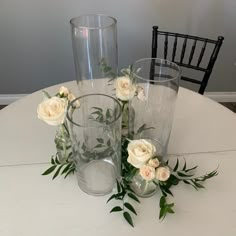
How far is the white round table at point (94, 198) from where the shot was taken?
0.90 m

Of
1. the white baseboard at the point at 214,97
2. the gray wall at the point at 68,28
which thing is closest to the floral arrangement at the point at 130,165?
the gray wall at the point at 68,28

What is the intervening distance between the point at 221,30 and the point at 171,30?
0.36 meters

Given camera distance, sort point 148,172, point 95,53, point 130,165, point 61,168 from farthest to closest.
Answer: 1. point 95,53
2. point 61,168
3. point 130,165
4. point 148,172

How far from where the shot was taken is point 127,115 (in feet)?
3.44

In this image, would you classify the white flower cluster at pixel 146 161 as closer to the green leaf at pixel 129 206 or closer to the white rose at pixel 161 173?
the white rose at pixel 161 173

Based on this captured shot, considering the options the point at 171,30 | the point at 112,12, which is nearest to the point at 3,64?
the point at 112,12

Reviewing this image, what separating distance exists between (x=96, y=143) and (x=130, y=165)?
12cm

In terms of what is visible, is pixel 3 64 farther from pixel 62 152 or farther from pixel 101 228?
pixel 101 228

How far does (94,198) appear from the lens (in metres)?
0.97

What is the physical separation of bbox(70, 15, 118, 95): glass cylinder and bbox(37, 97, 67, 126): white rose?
1.00 ft

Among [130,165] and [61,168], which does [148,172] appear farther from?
[61,168]

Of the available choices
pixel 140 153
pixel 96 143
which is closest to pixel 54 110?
pixel 96 143

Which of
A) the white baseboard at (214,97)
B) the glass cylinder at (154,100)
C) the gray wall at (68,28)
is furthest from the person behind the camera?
the white baseboard at (214,97)

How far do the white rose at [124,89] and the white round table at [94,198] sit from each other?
28 cm
